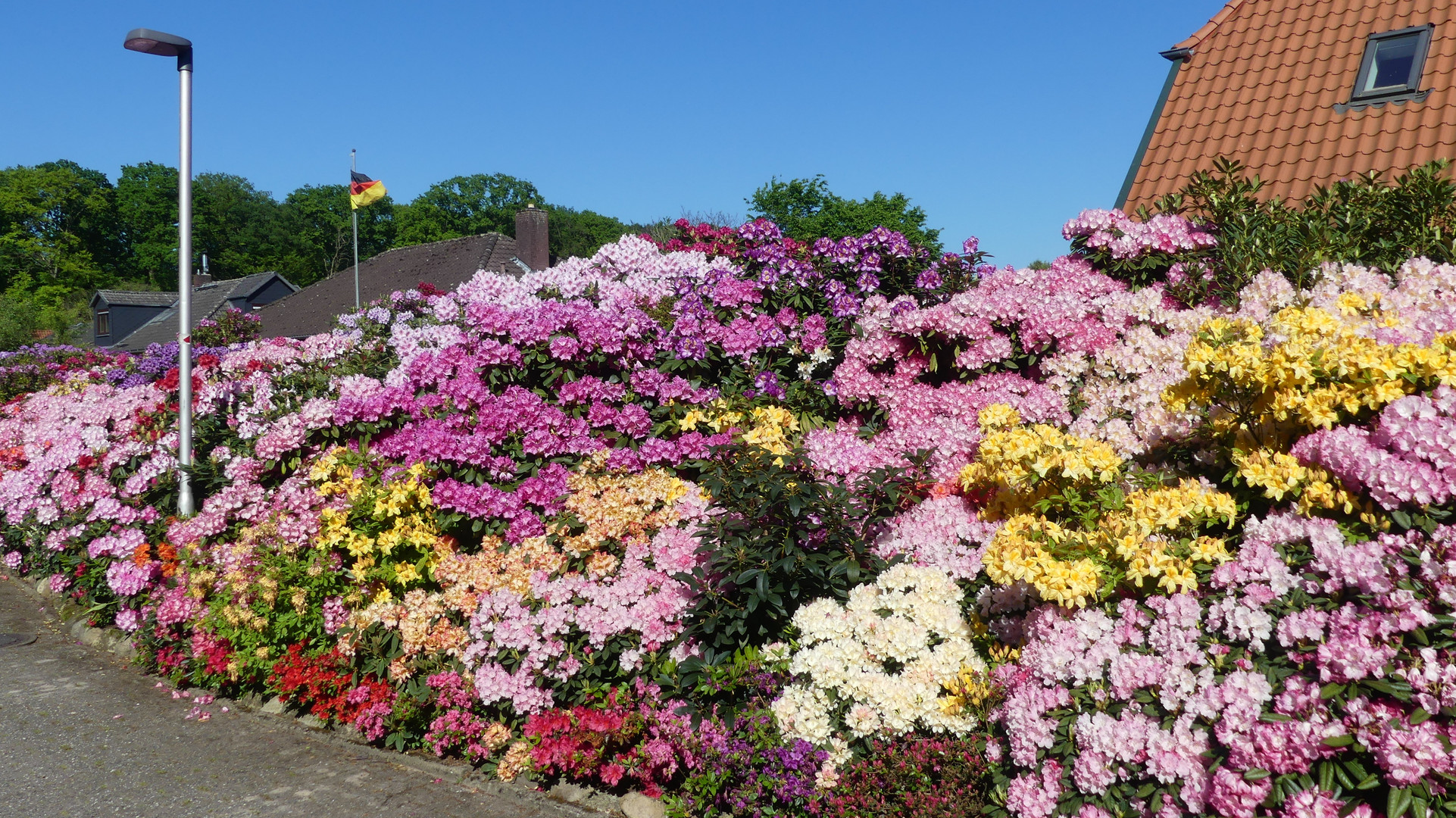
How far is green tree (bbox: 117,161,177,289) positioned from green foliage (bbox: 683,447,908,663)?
263 ft

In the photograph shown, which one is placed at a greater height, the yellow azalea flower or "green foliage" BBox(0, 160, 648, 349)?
"green foliage" BBox(0, 160, 648, 349)

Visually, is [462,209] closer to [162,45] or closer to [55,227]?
[55,227]

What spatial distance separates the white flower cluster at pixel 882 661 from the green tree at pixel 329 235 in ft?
254

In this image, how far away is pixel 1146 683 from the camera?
2887 millimetres

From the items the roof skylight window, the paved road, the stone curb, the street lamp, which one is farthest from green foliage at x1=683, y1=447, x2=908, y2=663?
the roof skylight window

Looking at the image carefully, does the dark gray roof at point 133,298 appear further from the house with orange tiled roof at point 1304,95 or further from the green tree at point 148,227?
the house with orange tiled roof at point 1304,95

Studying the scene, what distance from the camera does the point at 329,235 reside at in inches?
2970

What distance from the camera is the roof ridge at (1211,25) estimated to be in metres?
11.6

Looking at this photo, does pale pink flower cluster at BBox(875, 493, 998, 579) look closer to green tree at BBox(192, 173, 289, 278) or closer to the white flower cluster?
the white flower cluster

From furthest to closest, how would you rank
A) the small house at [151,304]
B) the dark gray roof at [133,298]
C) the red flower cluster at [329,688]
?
the dark gray roof at [133,298] < the small house at [151,304] < the red flower cluster at [329,688]

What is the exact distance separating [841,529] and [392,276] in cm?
3211

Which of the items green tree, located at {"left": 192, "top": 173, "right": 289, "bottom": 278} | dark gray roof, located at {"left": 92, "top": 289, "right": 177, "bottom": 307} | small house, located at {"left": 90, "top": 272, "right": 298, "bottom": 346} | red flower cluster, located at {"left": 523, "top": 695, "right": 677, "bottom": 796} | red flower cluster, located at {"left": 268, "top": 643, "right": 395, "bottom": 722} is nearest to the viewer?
red flower cluster, located at {"left": 523, "top": 695, "right": 677, "bottom": 796}

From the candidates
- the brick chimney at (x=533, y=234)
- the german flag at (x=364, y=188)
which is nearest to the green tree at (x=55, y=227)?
the brick chimney at (x=533, y=234)

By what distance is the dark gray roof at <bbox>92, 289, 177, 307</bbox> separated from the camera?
47219mm
